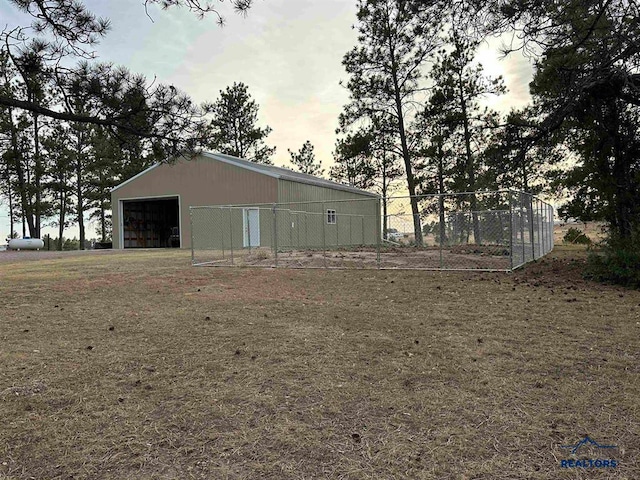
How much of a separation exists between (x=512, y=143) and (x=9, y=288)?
970cm

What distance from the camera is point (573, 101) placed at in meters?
7.39

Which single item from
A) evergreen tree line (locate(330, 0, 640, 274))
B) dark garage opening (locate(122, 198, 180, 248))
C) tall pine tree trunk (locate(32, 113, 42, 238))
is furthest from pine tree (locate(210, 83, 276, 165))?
evergreen tree line (locate(330, 0, 640, 274))

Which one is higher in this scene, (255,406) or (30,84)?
(30,84)

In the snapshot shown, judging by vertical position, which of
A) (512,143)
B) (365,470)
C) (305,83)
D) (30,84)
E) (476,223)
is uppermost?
(305,83)

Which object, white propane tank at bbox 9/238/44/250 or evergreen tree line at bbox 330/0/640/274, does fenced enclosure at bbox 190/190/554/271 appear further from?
white propane tank at bbox 9/238/44/250

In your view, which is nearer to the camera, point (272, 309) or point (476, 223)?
point (272, 309)

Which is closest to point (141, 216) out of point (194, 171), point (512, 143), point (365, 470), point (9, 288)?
point (194, 171)

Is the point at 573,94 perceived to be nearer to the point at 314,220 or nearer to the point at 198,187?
the point at 314,220

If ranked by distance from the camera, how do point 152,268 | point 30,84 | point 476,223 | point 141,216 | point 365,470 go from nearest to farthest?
point 365,470, point 30,84, point 152,268, point 476,223, point 141,216

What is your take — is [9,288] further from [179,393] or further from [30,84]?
[179,393]

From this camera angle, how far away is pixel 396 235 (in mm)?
18156

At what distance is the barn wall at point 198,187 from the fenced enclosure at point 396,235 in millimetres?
707

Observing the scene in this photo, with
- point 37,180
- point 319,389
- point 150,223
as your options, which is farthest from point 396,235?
point 37,180

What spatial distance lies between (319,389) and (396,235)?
15655 millimetres
